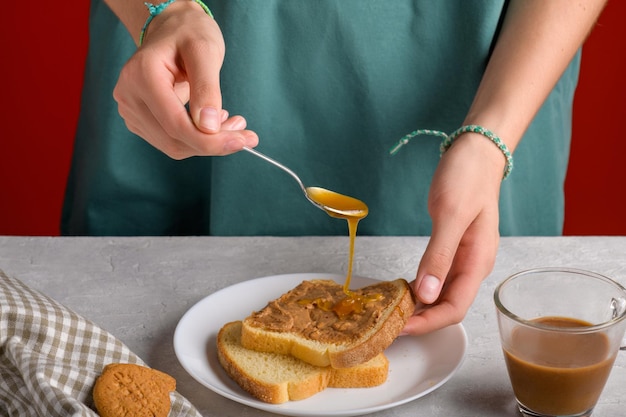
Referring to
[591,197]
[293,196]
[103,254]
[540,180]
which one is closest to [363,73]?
[293,196]

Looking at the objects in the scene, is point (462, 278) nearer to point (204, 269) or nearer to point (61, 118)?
point (204, 269)

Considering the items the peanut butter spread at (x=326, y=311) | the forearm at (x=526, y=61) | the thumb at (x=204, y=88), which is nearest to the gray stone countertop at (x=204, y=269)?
the peanut butter spread at (x=326, y=311)

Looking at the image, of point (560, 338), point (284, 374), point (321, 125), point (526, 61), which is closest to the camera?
point (560, 338)

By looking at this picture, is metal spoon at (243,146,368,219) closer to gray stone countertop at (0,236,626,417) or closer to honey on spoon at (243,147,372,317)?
honey on spoon at (243,147,372,317)

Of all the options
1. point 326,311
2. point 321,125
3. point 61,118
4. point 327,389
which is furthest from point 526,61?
point 61,118

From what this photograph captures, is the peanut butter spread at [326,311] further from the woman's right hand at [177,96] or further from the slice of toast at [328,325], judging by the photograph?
the woman's right hand at [177,96]

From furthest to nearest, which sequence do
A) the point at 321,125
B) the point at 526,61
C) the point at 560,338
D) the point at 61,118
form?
the point at 61,118 < the point at 321,125 < the point at 526,61 < the point at 560,338
